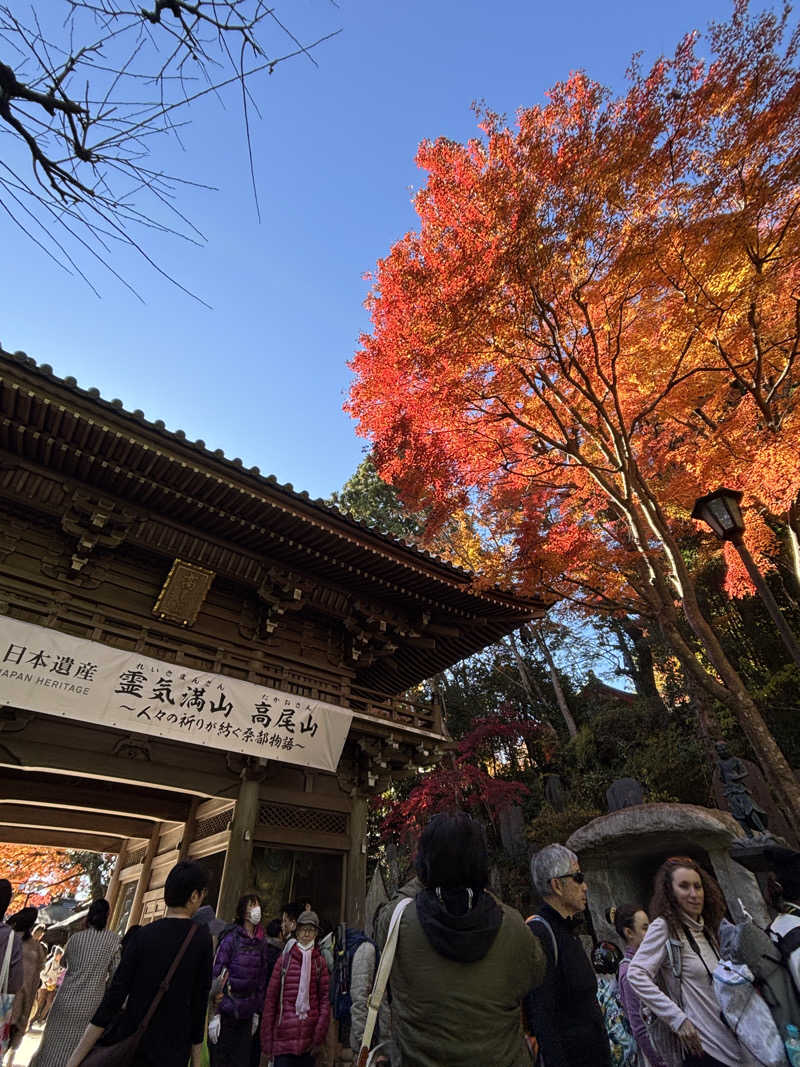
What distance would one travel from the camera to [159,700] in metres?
6.54

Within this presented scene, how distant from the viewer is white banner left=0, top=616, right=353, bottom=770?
581 cm

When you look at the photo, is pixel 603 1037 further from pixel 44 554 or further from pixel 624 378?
pixel 624 378

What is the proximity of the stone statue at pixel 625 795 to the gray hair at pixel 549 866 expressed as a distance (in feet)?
33.7

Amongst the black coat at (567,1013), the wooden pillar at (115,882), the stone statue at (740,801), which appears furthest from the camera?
the wooden pillar at (115,882)

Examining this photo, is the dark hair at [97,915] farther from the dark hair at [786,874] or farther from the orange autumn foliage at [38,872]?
the orange autumn foliage at [38,872]

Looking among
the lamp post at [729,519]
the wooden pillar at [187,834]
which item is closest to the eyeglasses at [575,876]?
the lamp post at [729,519]

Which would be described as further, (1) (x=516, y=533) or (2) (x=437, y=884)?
(1) (x=516, y=533)

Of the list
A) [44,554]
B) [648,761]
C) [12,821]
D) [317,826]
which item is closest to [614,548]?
[648,761]

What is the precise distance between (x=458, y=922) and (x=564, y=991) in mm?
1106

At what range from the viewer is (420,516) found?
22359 mm

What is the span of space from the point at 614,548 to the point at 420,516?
10.9m

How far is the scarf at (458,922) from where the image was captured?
1672 millimetres

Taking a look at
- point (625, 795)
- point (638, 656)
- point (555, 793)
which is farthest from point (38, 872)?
point (638, 656)

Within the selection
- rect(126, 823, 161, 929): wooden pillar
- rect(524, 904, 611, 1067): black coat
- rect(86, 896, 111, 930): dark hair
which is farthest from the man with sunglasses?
rect(126, 823, 161, 929): wooden pillar
